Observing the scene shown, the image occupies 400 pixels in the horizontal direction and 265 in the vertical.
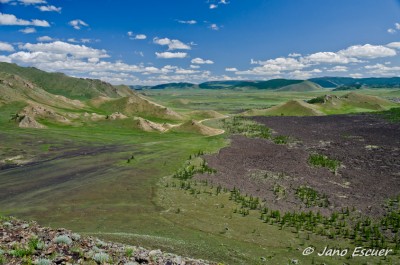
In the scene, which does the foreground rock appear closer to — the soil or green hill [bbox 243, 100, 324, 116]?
the soil

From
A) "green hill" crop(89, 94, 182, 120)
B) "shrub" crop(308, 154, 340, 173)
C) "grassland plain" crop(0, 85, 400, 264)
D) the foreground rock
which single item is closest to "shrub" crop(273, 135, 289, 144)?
"shrub" crop(308, 154, 340, 173)

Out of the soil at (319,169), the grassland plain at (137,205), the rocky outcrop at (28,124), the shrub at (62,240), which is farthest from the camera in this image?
the rocky outcrop at (28,124)

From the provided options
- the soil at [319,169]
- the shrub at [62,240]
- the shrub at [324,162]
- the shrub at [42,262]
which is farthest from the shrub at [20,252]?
the shrub at [324,162]

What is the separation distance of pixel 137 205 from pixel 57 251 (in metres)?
23.6

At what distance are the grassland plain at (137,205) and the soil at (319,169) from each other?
24.6 ft

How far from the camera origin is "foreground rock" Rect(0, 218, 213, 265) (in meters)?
16.9

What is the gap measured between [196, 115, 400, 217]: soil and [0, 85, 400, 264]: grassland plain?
24.6 feet

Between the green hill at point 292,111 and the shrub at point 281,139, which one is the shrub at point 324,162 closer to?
the shrub at point 281,139

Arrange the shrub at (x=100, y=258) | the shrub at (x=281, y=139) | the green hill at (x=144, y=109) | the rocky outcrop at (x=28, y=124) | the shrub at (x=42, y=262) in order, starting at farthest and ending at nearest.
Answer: the green hill at (x=144, y=109)
the rocky outcrop at (x=28, y=124)
the shrub at (x=281, y=139)
the shrub at (x=100, y=258)
the shrub at (x=42, y=262)

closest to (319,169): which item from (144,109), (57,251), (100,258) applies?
(100,258)

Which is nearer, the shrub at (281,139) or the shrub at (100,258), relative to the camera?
the shrub at (100,258)

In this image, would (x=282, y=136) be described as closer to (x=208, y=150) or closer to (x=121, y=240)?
(x=208, y=150)

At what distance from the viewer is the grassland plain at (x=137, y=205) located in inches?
1147

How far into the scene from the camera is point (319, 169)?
64.4 meters
